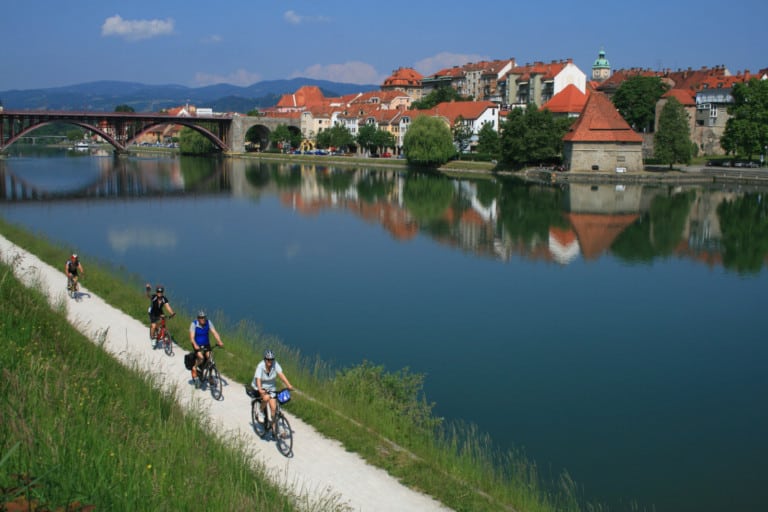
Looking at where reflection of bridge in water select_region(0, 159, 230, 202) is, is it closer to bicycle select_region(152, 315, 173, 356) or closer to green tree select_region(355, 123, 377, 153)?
green tree select_region(355, 123, 377, 153)

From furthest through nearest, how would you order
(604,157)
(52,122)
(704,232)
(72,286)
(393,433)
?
(52,122)
(604,157)
(704,232)
(72,286)
(393,433)

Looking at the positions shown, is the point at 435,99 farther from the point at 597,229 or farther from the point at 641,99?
the point at 597,229

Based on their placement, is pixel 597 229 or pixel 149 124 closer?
pixel 597 229

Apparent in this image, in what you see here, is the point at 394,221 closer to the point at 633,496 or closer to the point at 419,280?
the point at 419,280

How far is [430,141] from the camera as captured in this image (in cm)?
6256

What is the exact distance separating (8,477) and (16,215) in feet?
103

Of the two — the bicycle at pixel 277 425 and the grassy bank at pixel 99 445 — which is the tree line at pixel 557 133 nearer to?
the bicycle at pixel 277 425

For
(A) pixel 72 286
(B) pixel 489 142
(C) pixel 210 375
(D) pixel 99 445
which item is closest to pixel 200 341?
(C) pixel 210 375

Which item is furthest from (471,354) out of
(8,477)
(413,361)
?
(8,477)

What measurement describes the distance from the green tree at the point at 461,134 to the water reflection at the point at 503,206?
842cm

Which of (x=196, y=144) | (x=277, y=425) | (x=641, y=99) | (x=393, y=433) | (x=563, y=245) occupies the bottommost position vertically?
(x=563, y=245)

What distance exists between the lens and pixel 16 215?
32.7 meters

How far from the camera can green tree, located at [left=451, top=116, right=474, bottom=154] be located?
68875 mm

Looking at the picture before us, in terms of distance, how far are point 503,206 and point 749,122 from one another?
22.6m
